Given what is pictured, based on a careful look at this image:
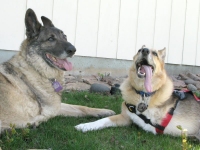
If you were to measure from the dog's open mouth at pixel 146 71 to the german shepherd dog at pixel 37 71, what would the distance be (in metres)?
0.75

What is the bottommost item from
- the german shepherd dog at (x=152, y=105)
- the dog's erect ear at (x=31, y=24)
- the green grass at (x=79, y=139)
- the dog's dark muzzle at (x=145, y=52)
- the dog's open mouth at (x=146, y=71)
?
the green grass at (x=79, y=139)

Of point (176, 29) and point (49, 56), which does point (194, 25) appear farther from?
point (49, 56)

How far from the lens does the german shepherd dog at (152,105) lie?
3.47 meters

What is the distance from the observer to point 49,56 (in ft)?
11.9

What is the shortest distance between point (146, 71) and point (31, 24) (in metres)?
1.36

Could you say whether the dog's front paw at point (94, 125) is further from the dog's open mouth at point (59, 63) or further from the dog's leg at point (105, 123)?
the dog's open mouth at point (59, 63)

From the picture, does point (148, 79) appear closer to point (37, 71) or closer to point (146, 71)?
point (146, 71)

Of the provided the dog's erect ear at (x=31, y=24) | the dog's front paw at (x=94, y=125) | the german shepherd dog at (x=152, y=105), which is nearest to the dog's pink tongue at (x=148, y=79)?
the german shepherd dog at (x=152, y=105)

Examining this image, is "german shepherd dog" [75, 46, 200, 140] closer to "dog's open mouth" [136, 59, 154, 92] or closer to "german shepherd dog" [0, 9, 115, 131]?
"dog's open mouth" [136, 59, 154, 92]

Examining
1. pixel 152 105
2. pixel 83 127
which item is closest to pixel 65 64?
pixel 83 127

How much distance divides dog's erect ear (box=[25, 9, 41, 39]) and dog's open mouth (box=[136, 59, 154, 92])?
3.88 ft

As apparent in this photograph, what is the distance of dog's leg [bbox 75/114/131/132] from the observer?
3430 mm

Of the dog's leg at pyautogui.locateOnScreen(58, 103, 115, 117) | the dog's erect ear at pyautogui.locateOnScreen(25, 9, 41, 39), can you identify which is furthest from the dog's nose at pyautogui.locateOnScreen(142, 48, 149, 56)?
the dog's erect ear at pyautogui.locateOnScreen(25, 9, 41, 39)

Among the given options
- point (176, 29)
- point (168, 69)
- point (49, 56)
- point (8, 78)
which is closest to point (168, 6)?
point (176, 29)
